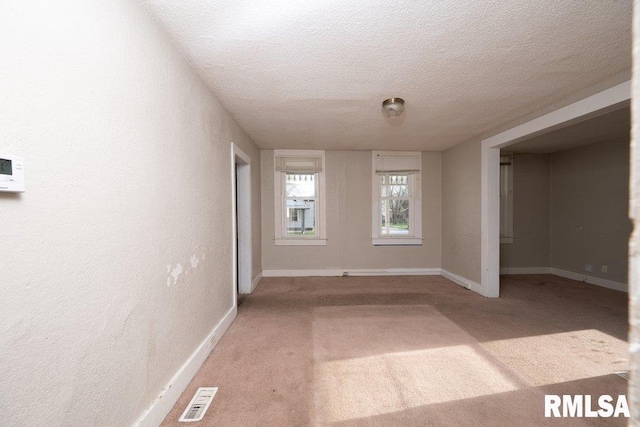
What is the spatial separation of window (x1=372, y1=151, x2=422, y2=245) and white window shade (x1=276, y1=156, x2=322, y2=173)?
3.76 feet

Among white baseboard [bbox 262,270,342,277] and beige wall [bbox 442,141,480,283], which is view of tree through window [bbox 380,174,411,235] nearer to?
beige wall [bbox 442,141,480,283]

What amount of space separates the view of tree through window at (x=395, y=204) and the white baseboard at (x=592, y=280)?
307 centimetres

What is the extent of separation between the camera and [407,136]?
4500 mm

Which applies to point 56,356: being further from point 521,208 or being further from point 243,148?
point 521,208

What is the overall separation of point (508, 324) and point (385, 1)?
342cm

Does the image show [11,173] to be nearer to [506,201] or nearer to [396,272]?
[396,272]

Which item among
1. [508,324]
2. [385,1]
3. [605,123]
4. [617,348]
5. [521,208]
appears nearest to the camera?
[385,1]

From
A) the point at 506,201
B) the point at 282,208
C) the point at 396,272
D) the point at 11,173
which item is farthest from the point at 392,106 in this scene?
the point at 506,201

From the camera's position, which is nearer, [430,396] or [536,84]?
[430,396]

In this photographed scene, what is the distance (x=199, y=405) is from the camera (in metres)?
1.88

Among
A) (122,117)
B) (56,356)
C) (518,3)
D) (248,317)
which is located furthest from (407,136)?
(56,356)

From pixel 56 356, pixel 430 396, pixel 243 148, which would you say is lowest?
pixel 430 396

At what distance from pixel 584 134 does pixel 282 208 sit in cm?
517

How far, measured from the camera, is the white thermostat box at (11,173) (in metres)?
0.91
